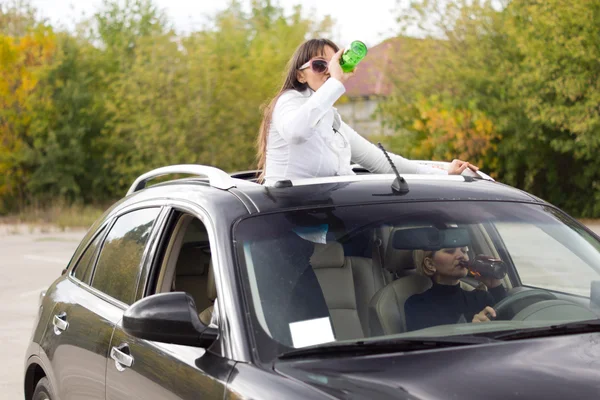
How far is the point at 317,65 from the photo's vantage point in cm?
453

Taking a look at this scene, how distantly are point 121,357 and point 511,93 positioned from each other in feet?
93.2

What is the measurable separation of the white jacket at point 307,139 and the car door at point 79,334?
37.4 inches

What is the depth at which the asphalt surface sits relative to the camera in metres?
9.09

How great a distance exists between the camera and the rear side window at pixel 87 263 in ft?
16.1

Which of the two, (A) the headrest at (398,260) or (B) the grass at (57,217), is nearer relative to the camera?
(A) the headrest at (398,260)

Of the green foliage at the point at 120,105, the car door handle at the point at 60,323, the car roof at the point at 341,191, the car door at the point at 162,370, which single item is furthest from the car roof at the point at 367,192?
the green foliage at the point at 120,105

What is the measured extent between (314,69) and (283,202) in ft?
3.57

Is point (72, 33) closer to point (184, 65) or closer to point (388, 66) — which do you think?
point (184, 65)

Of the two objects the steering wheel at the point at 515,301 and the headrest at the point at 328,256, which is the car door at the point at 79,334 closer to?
the headrest at the point at 328,256

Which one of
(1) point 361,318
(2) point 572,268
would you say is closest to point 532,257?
(2) point 572,268

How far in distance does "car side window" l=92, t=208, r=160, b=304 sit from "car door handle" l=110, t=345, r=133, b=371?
26cm

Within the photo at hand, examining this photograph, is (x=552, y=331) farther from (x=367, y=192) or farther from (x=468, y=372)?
(x=367, y=192)

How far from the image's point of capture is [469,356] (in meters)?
2.98

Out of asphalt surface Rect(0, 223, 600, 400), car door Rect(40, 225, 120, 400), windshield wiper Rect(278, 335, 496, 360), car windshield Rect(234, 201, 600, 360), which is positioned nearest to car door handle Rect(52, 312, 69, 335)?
car door Rect(40, 225, 120, 400)
